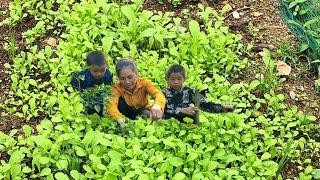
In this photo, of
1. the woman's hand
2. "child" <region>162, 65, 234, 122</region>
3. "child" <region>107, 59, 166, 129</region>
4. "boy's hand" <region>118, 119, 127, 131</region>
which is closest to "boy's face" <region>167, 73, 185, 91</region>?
"child" <region>162, 65, 234, 122</region>

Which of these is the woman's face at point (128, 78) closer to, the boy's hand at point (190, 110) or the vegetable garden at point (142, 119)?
the vegetable garden at point (142, 119)

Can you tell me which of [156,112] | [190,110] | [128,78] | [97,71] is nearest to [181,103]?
[190,110]

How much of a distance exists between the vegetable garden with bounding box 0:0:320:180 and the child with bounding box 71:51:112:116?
0.15 m

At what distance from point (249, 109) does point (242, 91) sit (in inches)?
7.1

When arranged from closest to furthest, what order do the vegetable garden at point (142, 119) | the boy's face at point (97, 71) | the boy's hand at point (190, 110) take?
the vegetable garden at point (142, 119) → the boy's hand at point (190, 110) → the boy's face at point (97, 71)

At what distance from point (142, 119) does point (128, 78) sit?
1.15 feet

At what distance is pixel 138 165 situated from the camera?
13.0 feet

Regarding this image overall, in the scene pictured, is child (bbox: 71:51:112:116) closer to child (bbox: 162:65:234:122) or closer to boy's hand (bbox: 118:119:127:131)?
boy's hand (bbox: 118:119:127:131)

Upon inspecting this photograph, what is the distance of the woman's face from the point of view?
13.7ft

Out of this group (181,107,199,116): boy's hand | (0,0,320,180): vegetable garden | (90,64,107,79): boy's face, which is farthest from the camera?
(90,64,107,79): boy's face

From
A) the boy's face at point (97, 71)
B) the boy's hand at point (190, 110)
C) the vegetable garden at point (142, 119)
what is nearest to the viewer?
the vegetable garden at point (142, 119)

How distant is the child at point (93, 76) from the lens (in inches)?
171

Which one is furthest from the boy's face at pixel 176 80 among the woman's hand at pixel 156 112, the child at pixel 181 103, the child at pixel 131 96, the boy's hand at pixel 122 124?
the boy's hand at pixel 122 124

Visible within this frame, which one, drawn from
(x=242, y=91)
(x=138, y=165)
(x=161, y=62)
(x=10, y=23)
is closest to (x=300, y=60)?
(x=242, y=91)
